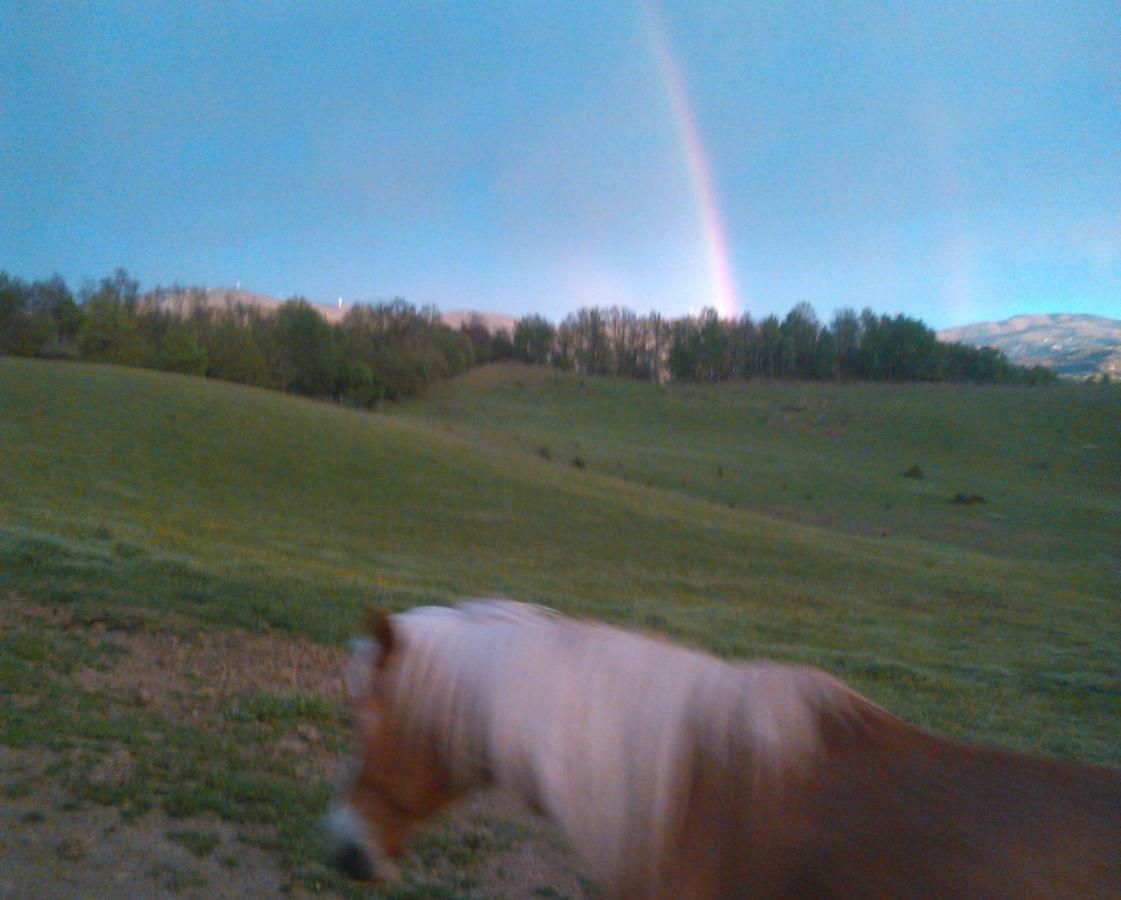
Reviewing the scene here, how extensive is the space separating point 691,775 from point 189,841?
3297 millimetres

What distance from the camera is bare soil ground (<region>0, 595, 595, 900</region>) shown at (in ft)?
12.7

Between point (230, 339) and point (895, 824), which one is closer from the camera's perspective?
point (895, 824)

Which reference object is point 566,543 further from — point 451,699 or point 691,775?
point 691,775

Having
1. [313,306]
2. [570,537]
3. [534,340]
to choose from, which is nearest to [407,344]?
[313,306]

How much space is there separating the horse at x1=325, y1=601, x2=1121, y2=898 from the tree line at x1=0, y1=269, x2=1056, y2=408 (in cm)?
6520

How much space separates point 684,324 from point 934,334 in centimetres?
2990

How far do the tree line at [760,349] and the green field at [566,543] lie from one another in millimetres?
48822

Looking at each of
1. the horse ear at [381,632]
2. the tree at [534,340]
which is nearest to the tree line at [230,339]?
the tree at [534,340]

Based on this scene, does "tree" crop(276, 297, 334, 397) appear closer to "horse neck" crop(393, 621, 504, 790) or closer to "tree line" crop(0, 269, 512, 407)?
"tree line" crop(0, 269, 512, 407)

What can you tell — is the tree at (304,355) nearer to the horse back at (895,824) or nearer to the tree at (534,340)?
the tree at (534,340)

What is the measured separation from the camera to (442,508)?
69.9ft

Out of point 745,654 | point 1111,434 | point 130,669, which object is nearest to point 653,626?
point 745,654

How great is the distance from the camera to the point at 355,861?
2.36 metres

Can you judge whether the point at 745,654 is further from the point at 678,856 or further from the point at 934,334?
the point at 934,334
